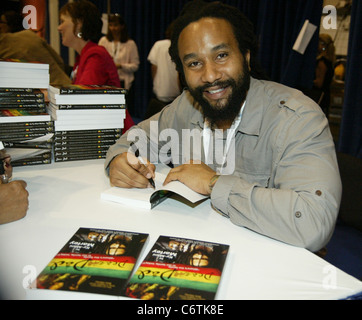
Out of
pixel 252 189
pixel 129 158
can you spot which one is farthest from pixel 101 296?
pixel 129 158

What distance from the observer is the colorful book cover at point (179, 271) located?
0.71 metres

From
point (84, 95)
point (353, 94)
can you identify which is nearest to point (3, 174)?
point (84, 95)

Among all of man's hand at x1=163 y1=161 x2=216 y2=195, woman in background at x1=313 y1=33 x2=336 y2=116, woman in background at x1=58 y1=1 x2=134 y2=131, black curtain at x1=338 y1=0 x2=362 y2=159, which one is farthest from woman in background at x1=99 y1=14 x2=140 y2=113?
man's hand at x1=163 y1=161 x2=216 y2=195

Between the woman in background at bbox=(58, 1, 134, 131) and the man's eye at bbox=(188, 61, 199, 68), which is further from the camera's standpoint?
the woman in background at bbox=(58, 1, 134, 131)

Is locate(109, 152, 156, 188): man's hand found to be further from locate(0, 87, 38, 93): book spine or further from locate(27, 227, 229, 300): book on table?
locate(0, 87, 38, 93): book spine

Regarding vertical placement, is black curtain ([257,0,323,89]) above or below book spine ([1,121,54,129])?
above

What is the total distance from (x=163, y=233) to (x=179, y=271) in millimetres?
237

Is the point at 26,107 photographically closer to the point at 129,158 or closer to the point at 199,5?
the point at 129,158

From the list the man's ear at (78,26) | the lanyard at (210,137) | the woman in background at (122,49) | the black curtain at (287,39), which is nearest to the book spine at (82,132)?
the lanyard at (210,137)

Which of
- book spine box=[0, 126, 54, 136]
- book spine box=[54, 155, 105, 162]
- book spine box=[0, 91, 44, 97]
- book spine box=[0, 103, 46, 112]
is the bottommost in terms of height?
book spine box=[54, 155, 105, 162]

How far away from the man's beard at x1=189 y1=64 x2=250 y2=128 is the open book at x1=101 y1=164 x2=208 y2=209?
1.42ft

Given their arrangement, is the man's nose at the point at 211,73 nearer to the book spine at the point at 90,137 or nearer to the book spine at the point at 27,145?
the book spine at the point at 90,137

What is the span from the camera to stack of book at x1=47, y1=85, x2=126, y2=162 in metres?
1.59

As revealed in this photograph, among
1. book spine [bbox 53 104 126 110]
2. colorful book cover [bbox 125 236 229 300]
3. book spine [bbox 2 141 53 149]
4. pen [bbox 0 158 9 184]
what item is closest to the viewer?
colorful book cover [bbox 125 236 229 300]
